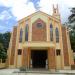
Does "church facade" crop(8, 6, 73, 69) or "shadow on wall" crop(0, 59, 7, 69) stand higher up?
"church facade" crop(8, 6, 73, 69)

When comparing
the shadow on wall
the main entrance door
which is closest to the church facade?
the main entrance door

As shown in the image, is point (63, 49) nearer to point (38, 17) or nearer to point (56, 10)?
point (38, 17)

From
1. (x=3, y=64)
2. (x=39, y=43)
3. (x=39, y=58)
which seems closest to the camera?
(x=39, y=43)

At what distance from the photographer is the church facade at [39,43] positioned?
23703 mm

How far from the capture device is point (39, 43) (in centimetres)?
2355

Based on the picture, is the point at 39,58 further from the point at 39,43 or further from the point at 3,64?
the point at 3,64

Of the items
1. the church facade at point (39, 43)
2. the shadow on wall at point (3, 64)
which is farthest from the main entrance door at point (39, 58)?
the shadow on wall at point (3, 64)

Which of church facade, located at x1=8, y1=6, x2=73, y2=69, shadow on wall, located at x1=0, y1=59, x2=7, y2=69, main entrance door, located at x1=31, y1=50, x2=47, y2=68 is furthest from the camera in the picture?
main entrance door, located at x1=31, y1=50, x2=47, y2=68

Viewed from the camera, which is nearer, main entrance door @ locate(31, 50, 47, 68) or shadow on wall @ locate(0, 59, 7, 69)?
shadow on wall @ locate(0, 59, 7, 69)

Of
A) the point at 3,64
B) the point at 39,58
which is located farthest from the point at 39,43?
the point at 3,64

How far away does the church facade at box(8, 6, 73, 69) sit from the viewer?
77.8 feet

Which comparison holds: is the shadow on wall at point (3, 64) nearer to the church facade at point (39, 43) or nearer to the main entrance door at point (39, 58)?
the church facade at point (39, 43)

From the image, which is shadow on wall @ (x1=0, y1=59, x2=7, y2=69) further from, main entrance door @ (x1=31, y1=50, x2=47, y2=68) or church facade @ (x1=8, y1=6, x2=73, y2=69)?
main entrance door @ (x1=31, y1=50, x2=47, y2=68)

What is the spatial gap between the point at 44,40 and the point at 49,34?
4.24 feet
